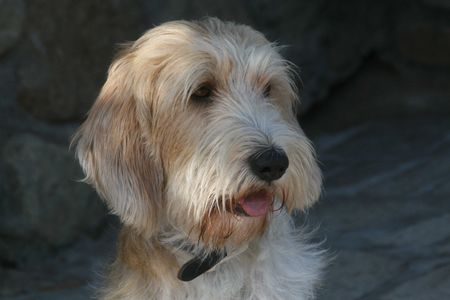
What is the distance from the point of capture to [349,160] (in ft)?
21.3

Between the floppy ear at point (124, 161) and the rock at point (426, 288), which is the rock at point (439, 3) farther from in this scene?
the floppy ear at point (124, 161)

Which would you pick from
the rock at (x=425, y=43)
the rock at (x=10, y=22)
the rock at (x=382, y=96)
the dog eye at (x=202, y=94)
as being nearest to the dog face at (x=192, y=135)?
the dog eye at (x=202, y=94)

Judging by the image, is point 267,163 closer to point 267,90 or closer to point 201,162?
point 201,162

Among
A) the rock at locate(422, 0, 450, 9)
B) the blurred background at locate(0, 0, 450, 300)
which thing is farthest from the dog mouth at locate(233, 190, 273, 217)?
the rock at locate(422, 0, 450, 9)

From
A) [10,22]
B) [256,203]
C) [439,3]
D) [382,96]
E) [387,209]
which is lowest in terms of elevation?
[382,96]

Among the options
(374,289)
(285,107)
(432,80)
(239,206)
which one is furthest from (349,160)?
(239,206)

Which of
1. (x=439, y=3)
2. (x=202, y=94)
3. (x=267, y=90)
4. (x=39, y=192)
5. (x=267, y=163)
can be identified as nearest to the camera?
(x=267, y=163)

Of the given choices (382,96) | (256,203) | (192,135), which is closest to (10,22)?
(192,135)

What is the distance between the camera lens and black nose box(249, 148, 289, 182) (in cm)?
329

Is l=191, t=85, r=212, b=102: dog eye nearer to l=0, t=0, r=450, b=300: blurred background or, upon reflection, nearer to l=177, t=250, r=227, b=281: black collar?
l=177, t=250, r=227, b=281: black collar

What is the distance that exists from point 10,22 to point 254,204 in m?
2.04

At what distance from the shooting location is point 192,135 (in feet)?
11.4

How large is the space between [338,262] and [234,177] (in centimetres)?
187

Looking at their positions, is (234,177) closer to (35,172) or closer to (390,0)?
(35,172)
